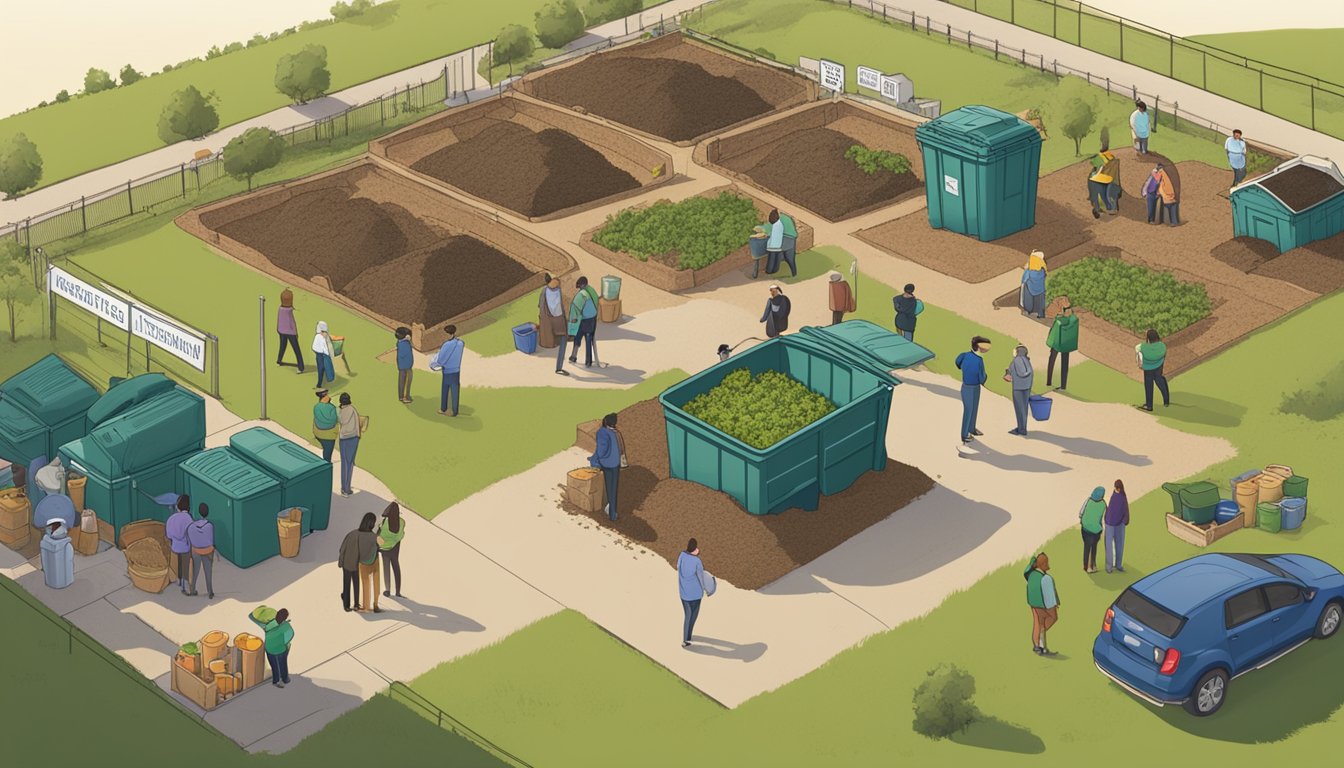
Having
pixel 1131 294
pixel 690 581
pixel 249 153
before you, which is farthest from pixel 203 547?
pixel 1131 294

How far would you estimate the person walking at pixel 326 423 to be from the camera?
40844 millimetres

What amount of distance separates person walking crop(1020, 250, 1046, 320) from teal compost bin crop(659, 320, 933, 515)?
16.8 feet

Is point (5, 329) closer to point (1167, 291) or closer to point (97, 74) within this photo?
point (97, 74)

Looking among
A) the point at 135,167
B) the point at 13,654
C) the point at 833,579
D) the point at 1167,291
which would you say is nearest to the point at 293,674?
the point at 13,654

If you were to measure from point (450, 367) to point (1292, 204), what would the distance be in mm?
17078

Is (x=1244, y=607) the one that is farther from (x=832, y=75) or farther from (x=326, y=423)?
(x=832, y=75)

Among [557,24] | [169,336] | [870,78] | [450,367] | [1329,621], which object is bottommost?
[1329,621]

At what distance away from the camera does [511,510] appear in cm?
4053

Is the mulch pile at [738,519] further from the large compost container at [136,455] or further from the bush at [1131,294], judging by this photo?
the bush at [1131,294]

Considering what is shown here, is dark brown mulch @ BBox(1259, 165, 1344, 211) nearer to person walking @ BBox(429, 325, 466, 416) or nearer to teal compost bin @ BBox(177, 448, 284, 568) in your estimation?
person walking @ BBox(429, 325, 466, 416)

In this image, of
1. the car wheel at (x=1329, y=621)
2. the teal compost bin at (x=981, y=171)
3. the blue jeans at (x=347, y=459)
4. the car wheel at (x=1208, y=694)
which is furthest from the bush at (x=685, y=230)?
the car wheel at (x=1208, y=694)

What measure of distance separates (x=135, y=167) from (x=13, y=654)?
21898 mm

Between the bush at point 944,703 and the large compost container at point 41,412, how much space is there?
15.1m

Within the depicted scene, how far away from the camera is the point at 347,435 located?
4062 cm
